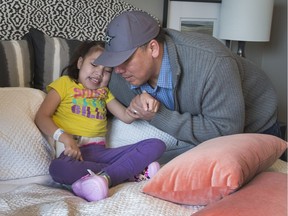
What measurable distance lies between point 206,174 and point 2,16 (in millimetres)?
1168

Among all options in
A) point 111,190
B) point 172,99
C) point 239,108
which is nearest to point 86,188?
point 111,190

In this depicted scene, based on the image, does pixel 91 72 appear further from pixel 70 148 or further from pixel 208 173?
pixel 208 173

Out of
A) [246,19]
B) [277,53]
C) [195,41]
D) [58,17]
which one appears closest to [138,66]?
[195,41]

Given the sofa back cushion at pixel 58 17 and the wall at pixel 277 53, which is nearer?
the sofa back cushion at pixel 58 17

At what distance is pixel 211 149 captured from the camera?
107cm

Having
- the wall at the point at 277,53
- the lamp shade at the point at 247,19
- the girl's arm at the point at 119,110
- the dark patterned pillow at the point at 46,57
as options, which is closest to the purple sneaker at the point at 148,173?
the girl's arm at the point at 119,110

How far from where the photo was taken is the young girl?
1229 millimetres

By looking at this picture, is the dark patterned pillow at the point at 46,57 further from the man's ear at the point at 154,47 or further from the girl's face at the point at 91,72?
the man's ear at the point at 154,47

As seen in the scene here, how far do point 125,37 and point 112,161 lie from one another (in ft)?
1.52

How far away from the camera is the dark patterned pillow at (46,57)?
61.7 inches

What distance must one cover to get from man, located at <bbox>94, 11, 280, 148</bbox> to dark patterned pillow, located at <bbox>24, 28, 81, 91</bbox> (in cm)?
32

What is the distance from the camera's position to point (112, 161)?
1.39m

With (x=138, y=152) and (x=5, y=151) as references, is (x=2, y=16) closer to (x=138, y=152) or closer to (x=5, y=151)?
(x=5, y=151)

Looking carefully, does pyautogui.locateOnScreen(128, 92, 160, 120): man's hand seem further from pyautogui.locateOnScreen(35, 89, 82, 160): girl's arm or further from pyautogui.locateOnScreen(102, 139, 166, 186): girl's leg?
pyautogui.locateOnScreen(35, 89, 82, 160): girl's arm
